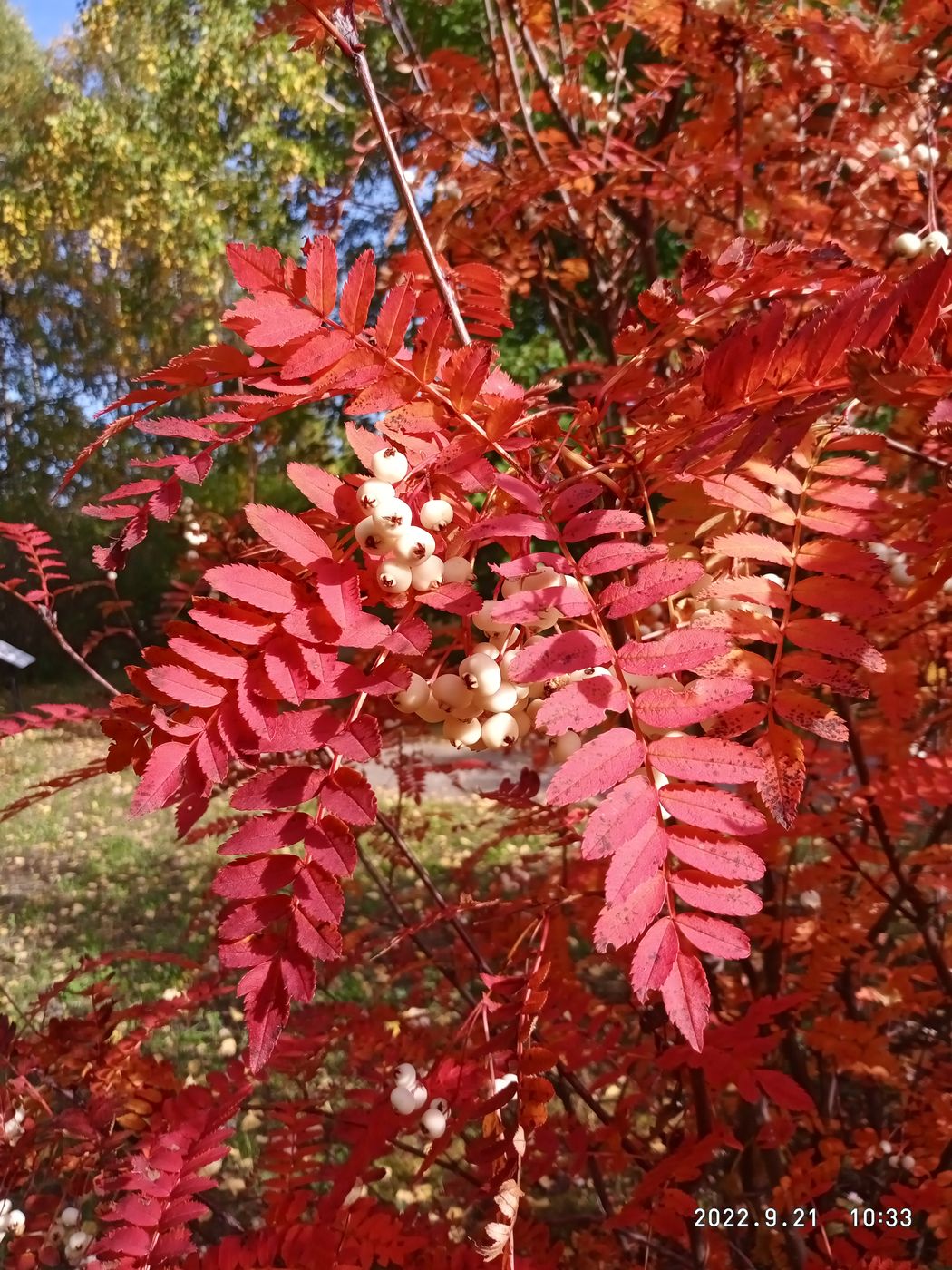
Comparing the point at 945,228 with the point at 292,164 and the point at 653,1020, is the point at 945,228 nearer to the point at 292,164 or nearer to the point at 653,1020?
the point at 653,1020

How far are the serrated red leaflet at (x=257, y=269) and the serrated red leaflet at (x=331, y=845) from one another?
1.38 ft

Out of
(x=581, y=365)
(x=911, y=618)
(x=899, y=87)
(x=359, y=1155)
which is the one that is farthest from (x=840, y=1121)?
(x=899, y=87)

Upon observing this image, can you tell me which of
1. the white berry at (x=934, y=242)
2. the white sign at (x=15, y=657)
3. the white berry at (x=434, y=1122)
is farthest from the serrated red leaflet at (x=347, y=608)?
the white sign at (x=15, y=657)

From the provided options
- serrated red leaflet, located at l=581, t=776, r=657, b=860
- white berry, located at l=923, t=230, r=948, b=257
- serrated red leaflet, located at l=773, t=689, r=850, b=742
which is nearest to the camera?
serrated red leaflet, located at l=581, t=776, r=657, b=860

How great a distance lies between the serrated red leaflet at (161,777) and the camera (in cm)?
57

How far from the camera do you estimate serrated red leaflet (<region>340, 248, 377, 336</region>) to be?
66cm

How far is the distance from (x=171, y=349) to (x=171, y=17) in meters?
3.49

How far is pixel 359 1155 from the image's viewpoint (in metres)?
1.03

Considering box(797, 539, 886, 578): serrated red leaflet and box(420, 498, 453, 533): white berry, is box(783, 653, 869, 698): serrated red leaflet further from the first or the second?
box(420, 498, 453, 533): white berry

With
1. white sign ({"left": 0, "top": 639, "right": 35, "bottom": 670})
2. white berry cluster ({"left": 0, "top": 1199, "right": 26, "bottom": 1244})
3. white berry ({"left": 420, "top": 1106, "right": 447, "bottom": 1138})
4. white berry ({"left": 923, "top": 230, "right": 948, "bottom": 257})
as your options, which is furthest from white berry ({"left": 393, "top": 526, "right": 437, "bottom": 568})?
white sign ({"left": 0, "top": 639, "right": 35, "bottom": 670})

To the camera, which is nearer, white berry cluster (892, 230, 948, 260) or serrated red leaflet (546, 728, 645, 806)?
serrated red leaflet (546, 728, 645, 806)

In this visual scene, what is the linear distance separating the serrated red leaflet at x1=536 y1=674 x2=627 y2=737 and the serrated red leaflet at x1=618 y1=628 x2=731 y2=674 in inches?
0.9

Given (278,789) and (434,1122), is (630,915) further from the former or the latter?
(434,1122)

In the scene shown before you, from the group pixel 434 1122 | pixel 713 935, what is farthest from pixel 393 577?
pixel 434 1122
